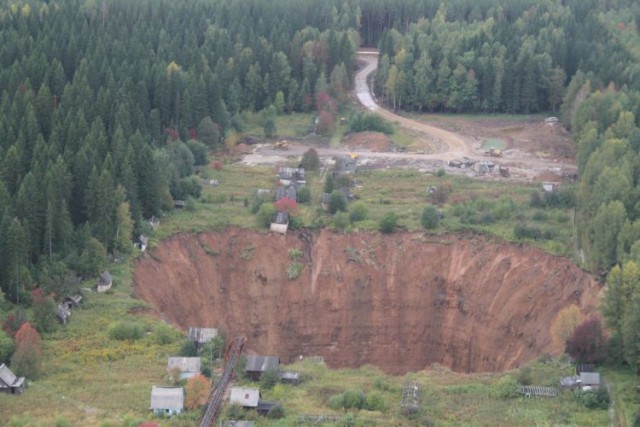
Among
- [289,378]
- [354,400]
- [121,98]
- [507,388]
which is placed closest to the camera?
[354,400]

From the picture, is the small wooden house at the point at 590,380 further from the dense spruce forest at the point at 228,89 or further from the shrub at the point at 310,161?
the shrub at the point at 310,161

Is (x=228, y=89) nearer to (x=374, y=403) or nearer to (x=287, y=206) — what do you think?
(x=287, y=206)

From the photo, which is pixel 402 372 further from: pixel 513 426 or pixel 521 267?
pixel 513 426

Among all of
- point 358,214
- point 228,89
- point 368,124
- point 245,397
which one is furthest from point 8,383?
point 368,124

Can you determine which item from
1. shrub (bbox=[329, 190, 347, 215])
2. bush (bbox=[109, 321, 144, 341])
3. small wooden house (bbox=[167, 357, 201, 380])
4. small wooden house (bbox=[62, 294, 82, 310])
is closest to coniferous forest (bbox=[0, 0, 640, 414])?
small wooden house (bbox=[62, 294, 82, 310])

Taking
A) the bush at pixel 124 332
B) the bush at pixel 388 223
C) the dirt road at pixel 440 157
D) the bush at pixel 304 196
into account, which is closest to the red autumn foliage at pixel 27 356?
the bush at pixel 124 332
